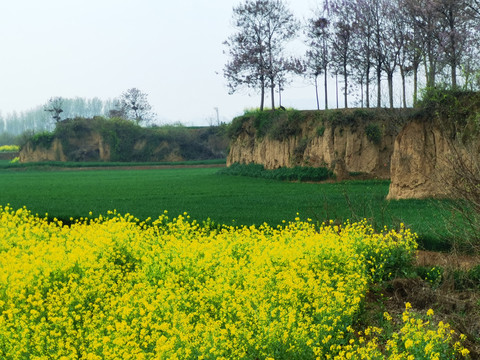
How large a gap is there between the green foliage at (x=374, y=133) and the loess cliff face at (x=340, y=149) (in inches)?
2.0

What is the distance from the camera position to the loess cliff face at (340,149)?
31.9 meters

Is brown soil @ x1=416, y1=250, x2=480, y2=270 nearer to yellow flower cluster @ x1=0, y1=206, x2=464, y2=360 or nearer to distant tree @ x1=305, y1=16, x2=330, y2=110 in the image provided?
yellow flower cluster @ x1=0, y1=206, x2=464, y2=360

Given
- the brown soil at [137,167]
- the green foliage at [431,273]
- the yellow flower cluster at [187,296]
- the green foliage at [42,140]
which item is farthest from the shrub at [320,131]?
the green foliage at [42,140]

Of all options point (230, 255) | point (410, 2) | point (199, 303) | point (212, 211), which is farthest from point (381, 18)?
point (199, 303)

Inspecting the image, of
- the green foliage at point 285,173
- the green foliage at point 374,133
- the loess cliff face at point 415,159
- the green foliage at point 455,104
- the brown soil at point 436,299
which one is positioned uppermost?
the green foliage at point 455,104

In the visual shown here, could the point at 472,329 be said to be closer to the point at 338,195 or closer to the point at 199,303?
the point at 199,303

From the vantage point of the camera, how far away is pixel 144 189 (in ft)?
101

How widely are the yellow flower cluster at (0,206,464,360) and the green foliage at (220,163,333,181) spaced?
20.5 meters

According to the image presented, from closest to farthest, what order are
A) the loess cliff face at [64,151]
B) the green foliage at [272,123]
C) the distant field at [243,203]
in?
1. the distant field at [243,203]
2. the green foliage at [272,123]
3. the loess cliff face at [64,151]

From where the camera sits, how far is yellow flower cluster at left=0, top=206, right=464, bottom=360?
6.95 m

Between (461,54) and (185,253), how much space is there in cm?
2355

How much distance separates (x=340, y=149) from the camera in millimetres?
32875

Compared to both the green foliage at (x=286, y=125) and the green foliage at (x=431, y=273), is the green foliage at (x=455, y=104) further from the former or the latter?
the green foliage at (x=286, y=125)

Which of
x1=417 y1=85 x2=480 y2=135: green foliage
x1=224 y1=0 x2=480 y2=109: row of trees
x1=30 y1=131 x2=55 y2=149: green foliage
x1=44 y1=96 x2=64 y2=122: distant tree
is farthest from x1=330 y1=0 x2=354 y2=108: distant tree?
x1=44 y1=96 x2=64 y2=122: distant tree
